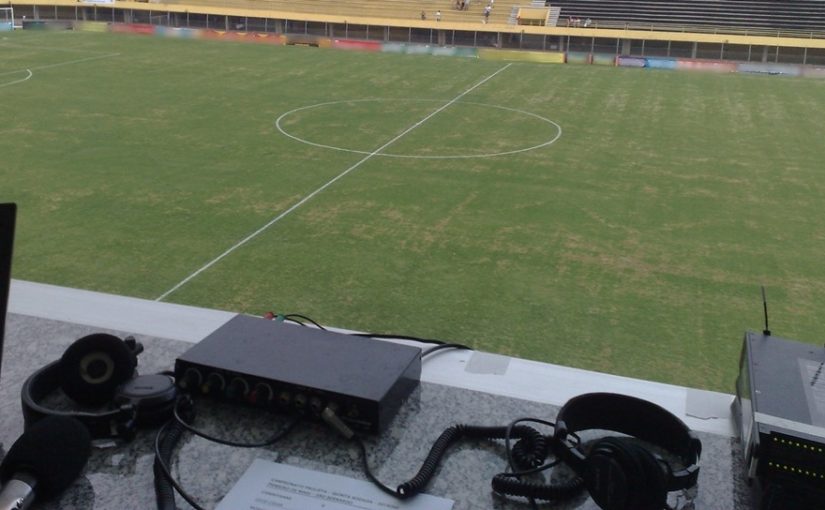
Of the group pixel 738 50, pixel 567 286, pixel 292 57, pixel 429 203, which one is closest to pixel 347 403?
pixel 567 286

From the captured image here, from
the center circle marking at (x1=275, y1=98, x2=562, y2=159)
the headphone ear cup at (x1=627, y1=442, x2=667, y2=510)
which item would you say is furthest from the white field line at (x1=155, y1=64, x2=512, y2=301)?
the headphone ear cup at (x1=627, y1=442, x2=667, y2=510)

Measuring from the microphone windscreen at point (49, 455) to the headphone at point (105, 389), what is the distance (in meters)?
0.20

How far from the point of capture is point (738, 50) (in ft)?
98.9

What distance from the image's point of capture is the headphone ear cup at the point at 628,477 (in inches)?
72.6

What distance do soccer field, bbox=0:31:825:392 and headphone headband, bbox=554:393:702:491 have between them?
436 cm

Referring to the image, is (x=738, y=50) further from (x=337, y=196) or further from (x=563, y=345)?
(x=563, y=345)

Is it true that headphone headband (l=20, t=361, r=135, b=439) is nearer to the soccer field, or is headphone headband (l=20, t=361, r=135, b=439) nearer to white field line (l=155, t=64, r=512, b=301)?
the soccer field

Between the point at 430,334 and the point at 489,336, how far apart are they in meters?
0.50

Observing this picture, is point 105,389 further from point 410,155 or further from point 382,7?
point 382,7

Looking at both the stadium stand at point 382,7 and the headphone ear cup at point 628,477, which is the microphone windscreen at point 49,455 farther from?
the stadium stand at point 382,7

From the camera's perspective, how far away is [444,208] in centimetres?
1080

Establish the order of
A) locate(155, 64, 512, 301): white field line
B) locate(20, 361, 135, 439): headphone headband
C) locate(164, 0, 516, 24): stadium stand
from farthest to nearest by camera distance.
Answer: locate(164, 0, 516, 24): stadium stand, locate(155, 64, 512, 301): white field line, locate(20, 361, 135, 439): headphone headband

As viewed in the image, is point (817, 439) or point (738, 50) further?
point (738, 50)

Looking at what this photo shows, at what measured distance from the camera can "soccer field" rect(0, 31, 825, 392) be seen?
7.61m
